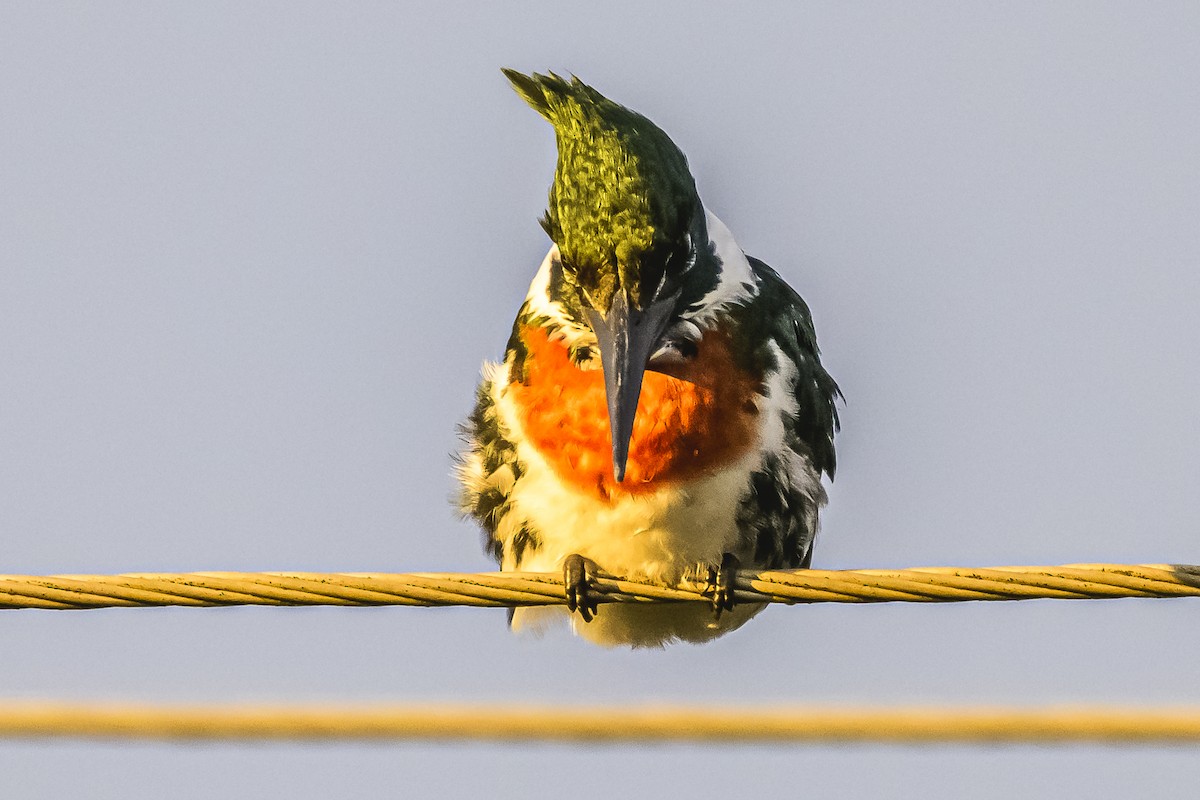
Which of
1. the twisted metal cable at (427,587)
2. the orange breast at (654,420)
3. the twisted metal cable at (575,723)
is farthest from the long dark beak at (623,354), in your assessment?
the twisted metal cable at (575,723)

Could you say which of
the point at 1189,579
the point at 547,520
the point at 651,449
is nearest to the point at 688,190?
the point at 651,449

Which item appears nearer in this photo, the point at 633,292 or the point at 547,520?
the point at 633,292

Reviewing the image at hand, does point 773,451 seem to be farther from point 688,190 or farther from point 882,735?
point 882,735

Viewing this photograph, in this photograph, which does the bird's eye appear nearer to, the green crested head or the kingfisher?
the kingfisher

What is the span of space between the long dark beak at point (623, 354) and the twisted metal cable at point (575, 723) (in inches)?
58.5

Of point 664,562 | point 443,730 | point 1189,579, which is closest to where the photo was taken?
point 1189,579

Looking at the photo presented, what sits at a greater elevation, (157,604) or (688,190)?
(688,190)

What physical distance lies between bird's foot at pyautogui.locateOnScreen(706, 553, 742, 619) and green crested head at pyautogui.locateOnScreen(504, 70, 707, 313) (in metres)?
0.97

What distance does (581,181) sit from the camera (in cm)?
532

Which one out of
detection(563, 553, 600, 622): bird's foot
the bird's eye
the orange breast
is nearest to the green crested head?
the bird's eye

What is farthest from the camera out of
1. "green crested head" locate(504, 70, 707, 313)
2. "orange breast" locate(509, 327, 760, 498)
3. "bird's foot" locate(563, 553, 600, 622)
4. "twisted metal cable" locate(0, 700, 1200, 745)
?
"twisted metal cable" locate(0, 700, 1200, 745)

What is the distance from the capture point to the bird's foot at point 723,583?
5.11 m

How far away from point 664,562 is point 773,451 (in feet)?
1.87

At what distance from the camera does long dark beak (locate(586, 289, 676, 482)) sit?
5105 millimetres
